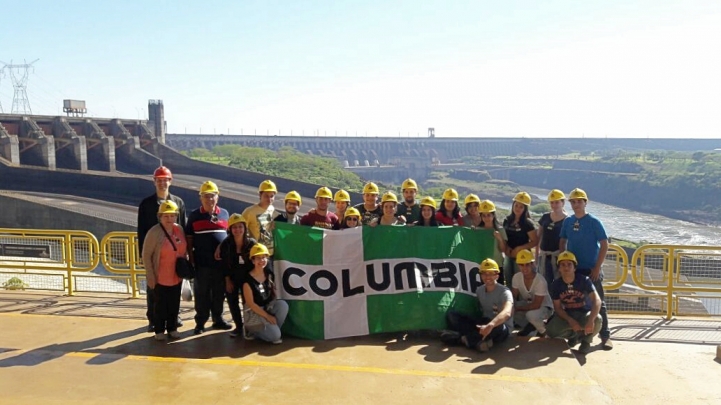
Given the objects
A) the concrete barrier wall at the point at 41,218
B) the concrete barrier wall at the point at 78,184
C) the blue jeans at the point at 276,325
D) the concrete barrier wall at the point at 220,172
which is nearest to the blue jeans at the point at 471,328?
the blue jeans at the point at 276,325

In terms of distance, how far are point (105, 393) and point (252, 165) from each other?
78270mm

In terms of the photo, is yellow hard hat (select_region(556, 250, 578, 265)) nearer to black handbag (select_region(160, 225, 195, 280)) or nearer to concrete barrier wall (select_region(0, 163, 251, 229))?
black handbag (select_region(160, 225, 195, 280))

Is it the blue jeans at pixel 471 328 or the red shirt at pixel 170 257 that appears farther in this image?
the red shirt at pixel 170 257

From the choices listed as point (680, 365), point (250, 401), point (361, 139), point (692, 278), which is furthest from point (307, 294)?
point (361, 139)

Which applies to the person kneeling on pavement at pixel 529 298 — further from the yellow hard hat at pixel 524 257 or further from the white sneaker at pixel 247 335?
the white sneaker at pixel 247 335

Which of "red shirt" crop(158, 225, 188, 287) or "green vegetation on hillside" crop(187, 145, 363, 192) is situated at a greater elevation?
"red shirt" crop(158, 225, 188, 287)

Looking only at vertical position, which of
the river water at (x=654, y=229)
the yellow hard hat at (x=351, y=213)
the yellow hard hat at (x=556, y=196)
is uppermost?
the yellow hard hat at (x=556, y=196)

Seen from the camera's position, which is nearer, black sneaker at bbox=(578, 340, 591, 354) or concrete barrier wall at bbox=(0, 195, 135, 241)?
black sneaker at bbox=(578, 340, 591, 354)

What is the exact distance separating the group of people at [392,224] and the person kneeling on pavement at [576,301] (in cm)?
1

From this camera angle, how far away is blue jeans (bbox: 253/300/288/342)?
5980mm

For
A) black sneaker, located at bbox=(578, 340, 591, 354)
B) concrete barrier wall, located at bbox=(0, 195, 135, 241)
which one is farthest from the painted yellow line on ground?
concrete barrier wall, located at bbox=(0, 195, 135, 241)

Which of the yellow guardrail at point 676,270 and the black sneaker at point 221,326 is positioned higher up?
the yellow guardrail at point 676,270

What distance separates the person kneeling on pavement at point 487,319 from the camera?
5770mm

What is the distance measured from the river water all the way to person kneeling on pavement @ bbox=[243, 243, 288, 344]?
60.0 meters
